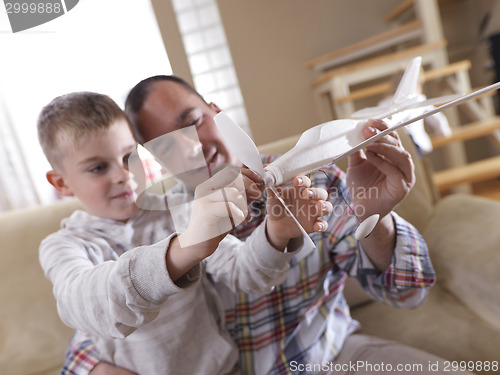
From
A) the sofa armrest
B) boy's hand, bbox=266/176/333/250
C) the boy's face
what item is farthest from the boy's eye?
the sofa armrest

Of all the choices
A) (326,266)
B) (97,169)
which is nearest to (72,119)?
(97,169)

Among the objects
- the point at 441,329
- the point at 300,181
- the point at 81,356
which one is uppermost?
the point at 300,181

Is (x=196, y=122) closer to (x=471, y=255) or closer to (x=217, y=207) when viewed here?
(x=217, y=207)

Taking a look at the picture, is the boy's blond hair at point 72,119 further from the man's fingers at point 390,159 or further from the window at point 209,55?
the man's fingers at point 390,159

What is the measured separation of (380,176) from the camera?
33cm

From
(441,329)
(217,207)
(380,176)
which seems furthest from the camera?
(441,329)

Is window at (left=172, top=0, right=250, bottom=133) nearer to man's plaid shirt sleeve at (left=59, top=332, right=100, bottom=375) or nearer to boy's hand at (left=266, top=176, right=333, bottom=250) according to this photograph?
boy's hand at (left=266, top=176, right=333, bottom=250)

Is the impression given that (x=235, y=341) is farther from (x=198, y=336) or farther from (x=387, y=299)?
(x=387, y=299)

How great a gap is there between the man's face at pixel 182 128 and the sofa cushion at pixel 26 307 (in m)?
0.17

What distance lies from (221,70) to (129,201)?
0.13 meters

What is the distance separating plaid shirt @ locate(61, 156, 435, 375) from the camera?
0.39m

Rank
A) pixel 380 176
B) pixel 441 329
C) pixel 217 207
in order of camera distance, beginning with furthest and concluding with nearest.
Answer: pixel 441 329
pixel 380 176
pixel 217 207

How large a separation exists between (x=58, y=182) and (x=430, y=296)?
0.46m

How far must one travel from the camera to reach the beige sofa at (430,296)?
405 millimetres
